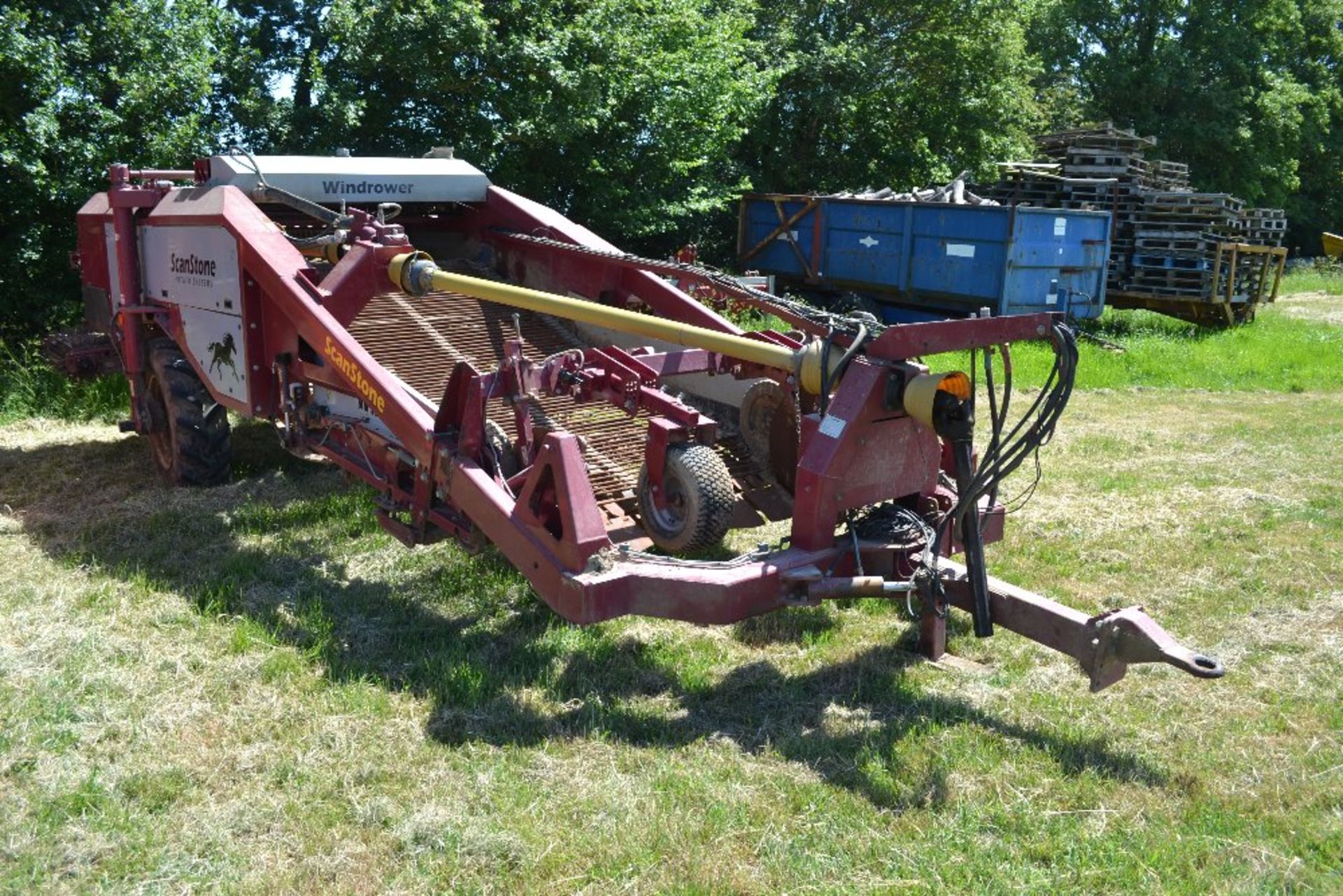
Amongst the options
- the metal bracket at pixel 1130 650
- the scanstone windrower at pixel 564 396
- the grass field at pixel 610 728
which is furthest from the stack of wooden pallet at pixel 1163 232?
the metal bracket at pixel 1130 650

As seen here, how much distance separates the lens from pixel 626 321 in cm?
458

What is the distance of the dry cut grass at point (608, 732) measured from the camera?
3.15m

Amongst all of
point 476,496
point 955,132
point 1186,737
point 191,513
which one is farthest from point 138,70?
point 955,132

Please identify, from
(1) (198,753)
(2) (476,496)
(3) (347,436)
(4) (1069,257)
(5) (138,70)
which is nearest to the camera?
(1) (198,753)

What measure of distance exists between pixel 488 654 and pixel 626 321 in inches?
54.1

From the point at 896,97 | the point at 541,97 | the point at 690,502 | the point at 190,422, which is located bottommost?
the point at 190,422

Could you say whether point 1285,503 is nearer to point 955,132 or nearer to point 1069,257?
point 1069,257

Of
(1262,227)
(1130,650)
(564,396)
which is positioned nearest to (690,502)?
(1130,650)

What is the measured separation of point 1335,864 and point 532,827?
85.1 inches

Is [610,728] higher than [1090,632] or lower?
lower

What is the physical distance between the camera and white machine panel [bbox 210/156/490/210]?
247 inches

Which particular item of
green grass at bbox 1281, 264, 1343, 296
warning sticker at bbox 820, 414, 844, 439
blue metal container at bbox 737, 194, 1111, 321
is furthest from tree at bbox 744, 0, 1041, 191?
warning sticker at bbox 820, 414, 844, 439

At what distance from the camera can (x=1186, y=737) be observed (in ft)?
12.6

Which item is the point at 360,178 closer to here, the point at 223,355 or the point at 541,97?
the point at 223,355
